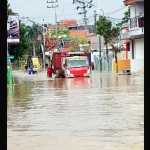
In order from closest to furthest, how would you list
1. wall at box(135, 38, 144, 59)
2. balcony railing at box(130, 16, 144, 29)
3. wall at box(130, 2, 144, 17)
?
balcony railing at box(130, 16, 144, 29), wall at box(135, 38, 144, 59), wall at box(130, 2, 144, 17)

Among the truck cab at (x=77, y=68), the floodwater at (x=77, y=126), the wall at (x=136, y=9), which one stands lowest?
the floodwater at (x=77, y=126)

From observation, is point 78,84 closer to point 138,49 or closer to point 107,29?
point 138,49

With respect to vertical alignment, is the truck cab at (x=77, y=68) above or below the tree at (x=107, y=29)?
below

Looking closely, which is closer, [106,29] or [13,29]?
[13,29]

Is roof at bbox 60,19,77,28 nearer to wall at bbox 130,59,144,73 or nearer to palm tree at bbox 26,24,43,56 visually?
palm tree at bbox 26,24,43,56

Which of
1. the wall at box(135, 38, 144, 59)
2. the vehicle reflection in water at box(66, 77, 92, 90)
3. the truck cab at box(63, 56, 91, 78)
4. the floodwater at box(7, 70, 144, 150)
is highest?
the wall at box(135, 38, 144, 59)

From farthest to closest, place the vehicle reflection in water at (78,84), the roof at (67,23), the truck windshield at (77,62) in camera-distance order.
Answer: the roof at (67,23) → the truck windshield at (77,62) → the vehicle reflection in water at (78,84)

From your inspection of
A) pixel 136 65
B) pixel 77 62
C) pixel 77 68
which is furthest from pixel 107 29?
pixel 77 68

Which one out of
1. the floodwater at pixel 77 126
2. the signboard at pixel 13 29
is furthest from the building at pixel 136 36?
the floodwater at pixel 77 126

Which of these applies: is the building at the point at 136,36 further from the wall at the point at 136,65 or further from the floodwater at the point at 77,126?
the floodwater at the point at 77,126

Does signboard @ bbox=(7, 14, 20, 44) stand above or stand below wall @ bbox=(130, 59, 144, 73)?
above

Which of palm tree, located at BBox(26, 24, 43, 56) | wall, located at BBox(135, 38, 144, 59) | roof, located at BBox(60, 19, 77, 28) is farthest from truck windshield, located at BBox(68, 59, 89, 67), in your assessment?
roof, located at BBox(60, 19, 77, 28)
